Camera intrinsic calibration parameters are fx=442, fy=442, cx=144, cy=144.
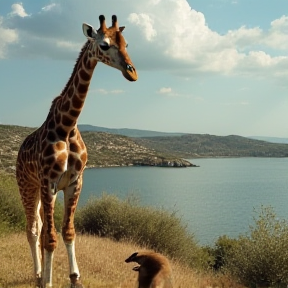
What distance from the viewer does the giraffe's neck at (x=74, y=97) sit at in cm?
610

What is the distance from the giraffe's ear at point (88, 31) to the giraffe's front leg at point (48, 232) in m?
2.19

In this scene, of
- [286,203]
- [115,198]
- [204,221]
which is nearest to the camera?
[115,198]

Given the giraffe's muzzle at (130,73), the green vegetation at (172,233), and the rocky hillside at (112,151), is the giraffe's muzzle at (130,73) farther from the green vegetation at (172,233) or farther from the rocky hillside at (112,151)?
the rocky hillside at (112,151)

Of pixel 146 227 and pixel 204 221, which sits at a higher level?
pixel 146 227

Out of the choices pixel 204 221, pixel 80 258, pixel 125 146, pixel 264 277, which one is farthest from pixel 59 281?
pixel 125 146

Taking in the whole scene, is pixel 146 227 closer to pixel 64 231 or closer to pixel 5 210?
pixel 5 210

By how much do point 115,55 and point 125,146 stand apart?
154412 mm

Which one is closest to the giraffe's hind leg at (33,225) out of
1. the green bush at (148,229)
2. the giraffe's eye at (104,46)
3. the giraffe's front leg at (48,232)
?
the giraffe's front leg at (48,232)

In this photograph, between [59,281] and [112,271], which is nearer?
[59,281]

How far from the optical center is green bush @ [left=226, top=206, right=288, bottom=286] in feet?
49.0

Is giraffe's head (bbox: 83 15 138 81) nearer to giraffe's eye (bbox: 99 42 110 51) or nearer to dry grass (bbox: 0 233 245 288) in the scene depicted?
giraffe's eye (bbox: 99 42 110 51)

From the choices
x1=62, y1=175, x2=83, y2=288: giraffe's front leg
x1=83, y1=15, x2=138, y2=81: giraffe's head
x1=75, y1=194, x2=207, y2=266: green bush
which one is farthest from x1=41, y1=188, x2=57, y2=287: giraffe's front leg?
x1=75, y1=194, x2=207, y2=266: green bush

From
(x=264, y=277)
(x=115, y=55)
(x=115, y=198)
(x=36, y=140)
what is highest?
(x=115, y=55)

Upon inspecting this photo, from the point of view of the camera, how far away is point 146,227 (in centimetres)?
1873
